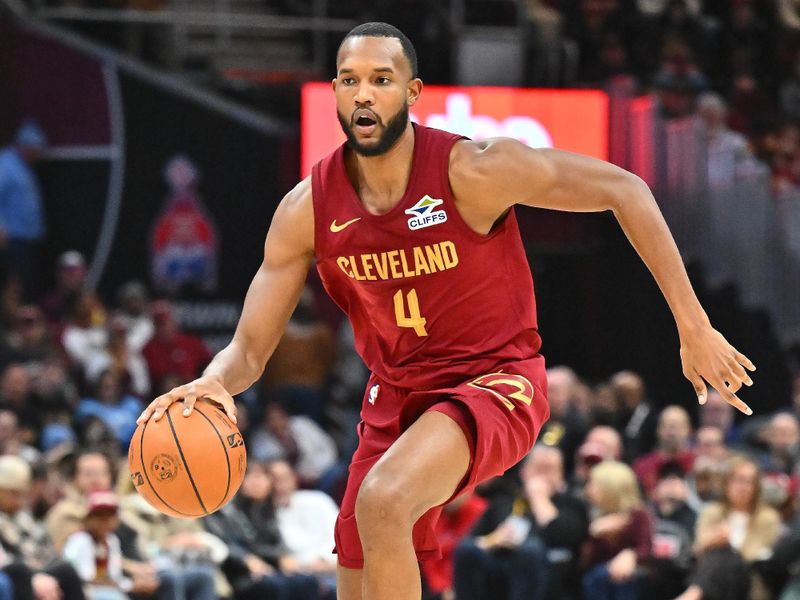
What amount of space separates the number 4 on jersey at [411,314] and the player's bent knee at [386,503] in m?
0.73

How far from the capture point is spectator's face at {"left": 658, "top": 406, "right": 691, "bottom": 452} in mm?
11500

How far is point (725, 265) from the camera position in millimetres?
13875

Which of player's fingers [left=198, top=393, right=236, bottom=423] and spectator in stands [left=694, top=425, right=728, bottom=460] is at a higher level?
player's fingers [left=198, top=393, right=236, bottom=423]

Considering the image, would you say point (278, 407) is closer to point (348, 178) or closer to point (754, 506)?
point (754, 506)

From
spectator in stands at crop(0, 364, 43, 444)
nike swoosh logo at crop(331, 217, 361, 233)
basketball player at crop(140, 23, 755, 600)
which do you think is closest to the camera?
basketball player at crop(140, 23, 755, 600)

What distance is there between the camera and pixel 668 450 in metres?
11.5

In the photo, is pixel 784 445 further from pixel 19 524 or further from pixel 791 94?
pixel 791 94

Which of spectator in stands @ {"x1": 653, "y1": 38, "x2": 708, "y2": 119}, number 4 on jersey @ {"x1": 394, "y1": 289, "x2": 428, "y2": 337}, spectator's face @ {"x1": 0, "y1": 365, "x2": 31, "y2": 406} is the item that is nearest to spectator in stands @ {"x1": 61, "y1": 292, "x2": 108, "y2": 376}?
spectator's face @ {"x1": 0, "y1": 365, "x2": 31, "y2": 406}

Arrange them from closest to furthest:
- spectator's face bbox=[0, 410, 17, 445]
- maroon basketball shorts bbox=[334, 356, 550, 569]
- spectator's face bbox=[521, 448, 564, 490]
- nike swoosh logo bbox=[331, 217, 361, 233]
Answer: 1. maroon basketball shorts bbox=[334, 356, 550, 569]
2. nike swoosh logo bbox=[331, 217, 361, 233]
3. spectator's face bbox=[521, 448, 564, 490]
4. spectator's face bbox=[0, 410, 17, 445]

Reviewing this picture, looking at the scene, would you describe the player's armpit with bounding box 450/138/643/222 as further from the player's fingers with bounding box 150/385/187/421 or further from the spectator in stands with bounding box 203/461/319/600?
the spectator in stands with bounding box 203/461/319/600

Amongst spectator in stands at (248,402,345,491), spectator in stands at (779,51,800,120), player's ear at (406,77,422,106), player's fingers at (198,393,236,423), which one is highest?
player's ear at (406,77,422,106)

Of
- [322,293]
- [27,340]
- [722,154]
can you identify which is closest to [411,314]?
[27,340]

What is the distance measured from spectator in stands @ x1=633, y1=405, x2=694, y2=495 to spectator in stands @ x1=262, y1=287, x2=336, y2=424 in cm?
323

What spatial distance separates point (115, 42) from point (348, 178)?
9.93 metres
